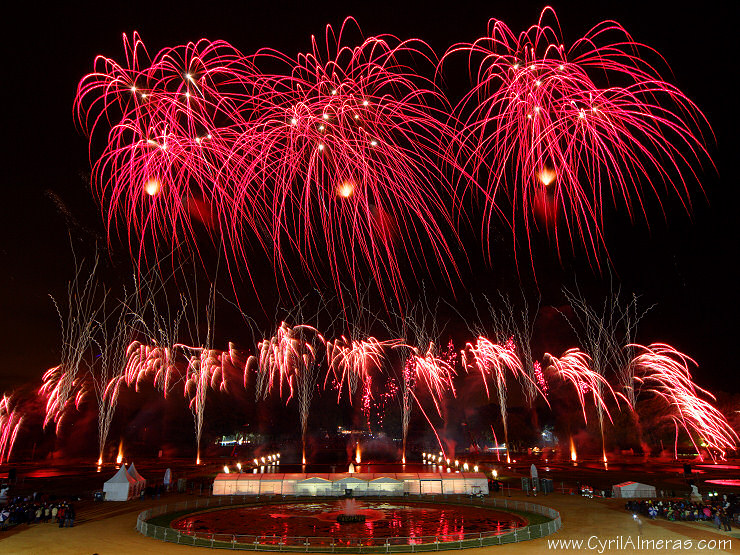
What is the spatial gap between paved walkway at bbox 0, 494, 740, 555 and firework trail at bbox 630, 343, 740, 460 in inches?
1384

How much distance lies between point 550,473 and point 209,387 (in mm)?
57610

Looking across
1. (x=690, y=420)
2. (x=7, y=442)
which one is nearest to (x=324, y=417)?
(x=7, y=442)

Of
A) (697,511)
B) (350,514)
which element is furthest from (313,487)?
(697,511)

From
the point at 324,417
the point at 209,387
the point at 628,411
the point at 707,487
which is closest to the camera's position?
the point at 707,487

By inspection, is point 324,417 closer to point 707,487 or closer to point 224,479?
point 224,479

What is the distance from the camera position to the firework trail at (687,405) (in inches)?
2431

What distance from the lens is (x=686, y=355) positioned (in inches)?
2798

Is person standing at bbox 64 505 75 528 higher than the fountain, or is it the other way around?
person standing at bbox 64 505 75 528

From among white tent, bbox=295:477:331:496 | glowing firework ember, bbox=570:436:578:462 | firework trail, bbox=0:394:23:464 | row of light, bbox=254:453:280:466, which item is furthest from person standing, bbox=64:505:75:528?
glowing firework ember, bbox=570:436:578:462

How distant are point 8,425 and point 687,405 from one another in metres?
93.0

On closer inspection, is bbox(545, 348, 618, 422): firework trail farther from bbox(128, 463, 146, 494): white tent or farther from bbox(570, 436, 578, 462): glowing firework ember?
bbox(128, 463, 146, 494): white tent

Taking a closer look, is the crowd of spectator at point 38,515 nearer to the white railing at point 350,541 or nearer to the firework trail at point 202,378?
the white railing at point 350,541

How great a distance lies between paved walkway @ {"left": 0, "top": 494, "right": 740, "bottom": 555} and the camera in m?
23.0

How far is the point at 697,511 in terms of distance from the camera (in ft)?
96.1
